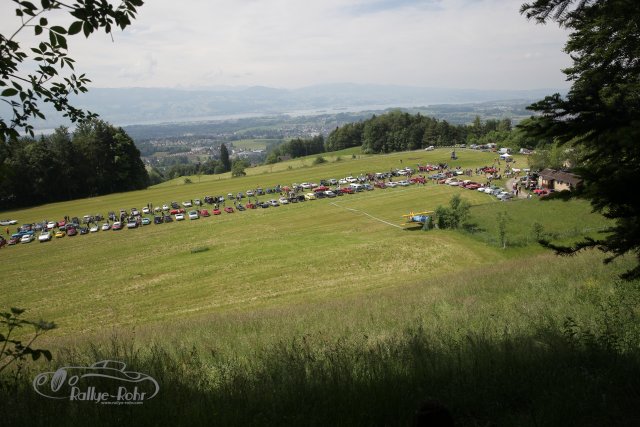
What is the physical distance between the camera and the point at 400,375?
5312 mm

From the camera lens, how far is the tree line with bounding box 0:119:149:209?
84.9 m

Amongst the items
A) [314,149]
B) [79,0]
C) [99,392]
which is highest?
[79,0]

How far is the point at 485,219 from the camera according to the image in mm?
49875

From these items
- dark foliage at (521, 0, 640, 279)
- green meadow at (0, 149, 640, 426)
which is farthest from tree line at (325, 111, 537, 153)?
dark foliage at (521, 0, 640, 279)

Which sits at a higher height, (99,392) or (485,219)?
(99,392)

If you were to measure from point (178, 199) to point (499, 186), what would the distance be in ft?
209

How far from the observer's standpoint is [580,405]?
429 centimetres

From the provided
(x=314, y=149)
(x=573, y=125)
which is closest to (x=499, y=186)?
(x=573, y=125)

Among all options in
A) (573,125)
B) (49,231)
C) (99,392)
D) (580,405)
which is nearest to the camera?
(580,405)

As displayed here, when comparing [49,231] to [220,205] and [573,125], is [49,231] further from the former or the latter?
[573,125]

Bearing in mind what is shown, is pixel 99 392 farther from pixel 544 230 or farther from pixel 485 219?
pixel 485 219

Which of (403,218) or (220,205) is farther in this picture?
(220,205)

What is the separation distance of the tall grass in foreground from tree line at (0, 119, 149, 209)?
82.6 metres

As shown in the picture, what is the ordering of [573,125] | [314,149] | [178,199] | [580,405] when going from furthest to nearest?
[314,149] → [178,199] → [573,125] → [580,405]
